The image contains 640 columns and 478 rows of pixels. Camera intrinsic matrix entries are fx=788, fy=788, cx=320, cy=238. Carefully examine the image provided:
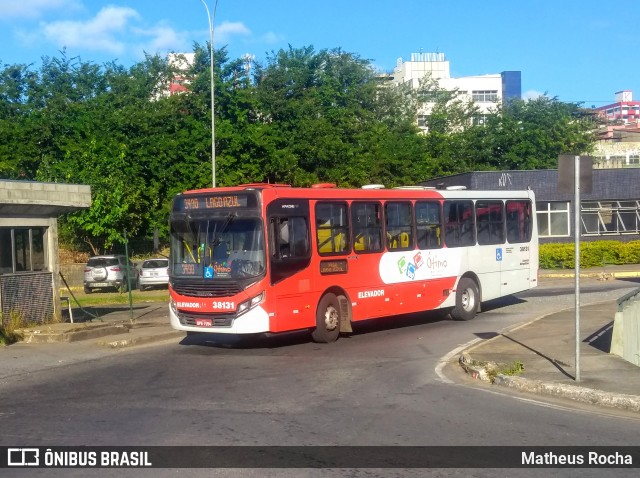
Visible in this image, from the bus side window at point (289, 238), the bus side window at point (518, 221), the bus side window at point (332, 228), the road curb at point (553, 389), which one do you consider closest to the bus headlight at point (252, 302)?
the bus side window at point (289, 238)

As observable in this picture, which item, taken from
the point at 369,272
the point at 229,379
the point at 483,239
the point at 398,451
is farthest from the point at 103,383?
the point at 483,239

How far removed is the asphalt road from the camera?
322 inches

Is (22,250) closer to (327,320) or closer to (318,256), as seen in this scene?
(318,256)

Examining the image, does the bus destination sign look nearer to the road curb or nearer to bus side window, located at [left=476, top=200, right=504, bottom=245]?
the road curb

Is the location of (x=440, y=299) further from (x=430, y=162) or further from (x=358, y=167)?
(x=430, y=162)

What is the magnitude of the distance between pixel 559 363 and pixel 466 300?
817 centimetres

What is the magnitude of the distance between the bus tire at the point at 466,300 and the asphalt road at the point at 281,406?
166 inches

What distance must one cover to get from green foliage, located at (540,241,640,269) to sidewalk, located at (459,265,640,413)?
2183 cm

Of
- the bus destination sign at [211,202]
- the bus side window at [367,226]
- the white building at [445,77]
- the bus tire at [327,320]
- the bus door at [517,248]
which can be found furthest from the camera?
the white building at [445,77]

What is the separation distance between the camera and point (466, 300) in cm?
2033

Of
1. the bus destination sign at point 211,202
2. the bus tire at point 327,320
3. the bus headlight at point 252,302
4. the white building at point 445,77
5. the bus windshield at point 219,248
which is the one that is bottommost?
the bus tire at point 327,320

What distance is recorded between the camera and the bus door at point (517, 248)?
71.6 feet

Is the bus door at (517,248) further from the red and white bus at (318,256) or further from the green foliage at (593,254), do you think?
the green foliage at (593,254)

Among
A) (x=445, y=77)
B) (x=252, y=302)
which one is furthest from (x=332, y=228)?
(x=445, y=77)
